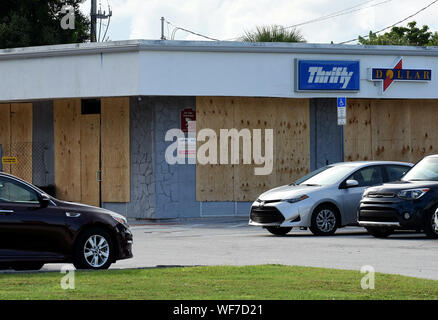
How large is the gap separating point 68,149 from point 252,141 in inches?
227

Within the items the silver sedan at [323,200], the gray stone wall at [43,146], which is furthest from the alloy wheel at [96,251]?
the gray stone wall at [43,146]

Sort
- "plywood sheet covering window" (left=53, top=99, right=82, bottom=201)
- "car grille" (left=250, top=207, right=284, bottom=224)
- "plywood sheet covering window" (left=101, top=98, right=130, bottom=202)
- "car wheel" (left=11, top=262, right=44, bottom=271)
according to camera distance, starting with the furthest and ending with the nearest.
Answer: "plywood sheet covering window" (left=53, top=99, right=82, bottom=201) < "plywood sheet covering window" (left=101, top=98, right=130, bottom=202) < "car grille" (left=250, top=207, right=284, bottom=224) < "car wheel" (left=11, top=262, right=44, bottom=271)

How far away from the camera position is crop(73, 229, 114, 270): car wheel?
44.4ft

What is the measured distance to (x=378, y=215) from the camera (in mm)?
19234

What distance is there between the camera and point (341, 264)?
1401 cm

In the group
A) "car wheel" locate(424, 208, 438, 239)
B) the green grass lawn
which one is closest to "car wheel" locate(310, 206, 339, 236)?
"car wheel" locate(424, 208, 438, 239)

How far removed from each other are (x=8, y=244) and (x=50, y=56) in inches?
647

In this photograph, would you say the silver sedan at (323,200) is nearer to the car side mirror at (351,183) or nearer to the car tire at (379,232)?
the car side mirror at (351,183)

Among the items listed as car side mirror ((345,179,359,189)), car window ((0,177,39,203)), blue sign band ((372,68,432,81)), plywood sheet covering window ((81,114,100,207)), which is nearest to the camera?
car window ((0,177,39,203))

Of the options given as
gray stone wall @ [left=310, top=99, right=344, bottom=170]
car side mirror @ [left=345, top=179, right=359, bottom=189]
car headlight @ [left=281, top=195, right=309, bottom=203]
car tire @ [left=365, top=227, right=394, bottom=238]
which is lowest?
car tire @ [left=365, top=227, right=394, bottom=238]

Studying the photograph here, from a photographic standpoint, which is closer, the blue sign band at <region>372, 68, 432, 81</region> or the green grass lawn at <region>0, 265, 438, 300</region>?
the green grass lawn at <region>0, 265, 438, 300</region>

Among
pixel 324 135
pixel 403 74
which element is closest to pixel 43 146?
pixel 324 135

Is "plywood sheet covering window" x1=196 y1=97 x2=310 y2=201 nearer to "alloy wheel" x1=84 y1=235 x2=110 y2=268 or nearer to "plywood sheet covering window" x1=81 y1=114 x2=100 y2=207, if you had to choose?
"plywood sheet covering window" x1=81 y1=114 x2=100 y2=207
